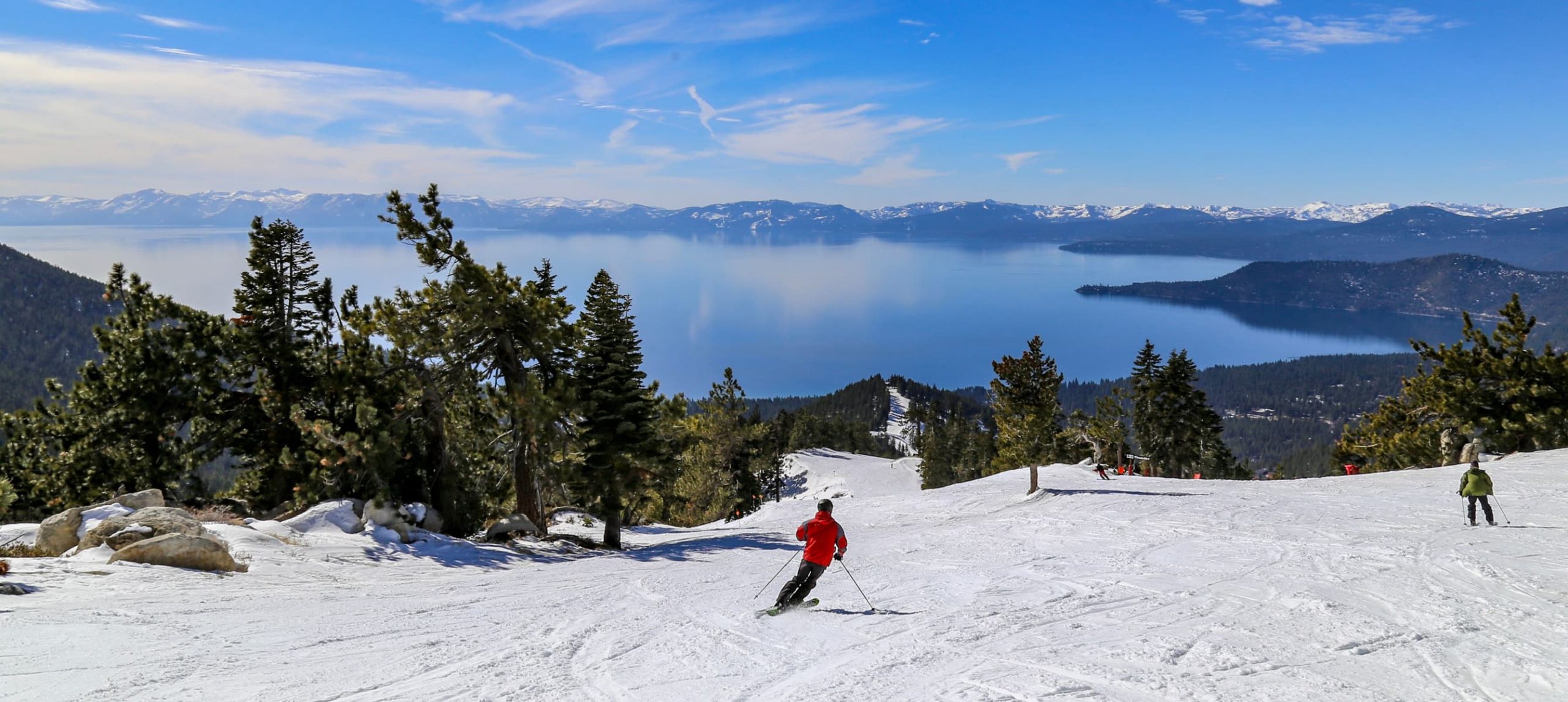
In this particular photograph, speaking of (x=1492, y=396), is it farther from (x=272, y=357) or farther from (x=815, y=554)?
(x=272, y=357)

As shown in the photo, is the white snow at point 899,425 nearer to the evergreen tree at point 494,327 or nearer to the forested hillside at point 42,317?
the evergreen tree at point 494,327

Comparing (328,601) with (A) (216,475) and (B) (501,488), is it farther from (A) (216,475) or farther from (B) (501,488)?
(A) (216,475)

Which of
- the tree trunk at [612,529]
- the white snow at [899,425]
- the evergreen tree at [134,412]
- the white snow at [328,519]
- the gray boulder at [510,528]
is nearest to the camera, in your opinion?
the white snow at [328,519]

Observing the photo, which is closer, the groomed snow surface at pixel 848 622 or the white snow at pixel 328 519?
the groomed snow surface at pixel 848 622

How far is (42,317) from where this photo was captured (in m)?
176

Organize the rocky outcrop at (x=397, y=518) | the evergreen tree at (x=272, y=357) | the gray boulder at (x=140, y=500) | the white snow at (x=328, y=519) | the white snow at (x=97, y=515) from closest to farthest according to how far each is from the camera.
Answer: the white snow at (x=97, y=515) → the gray boulder at (x=140, y=500) → the white snow at (x=328, y=519) → the rocky outcrop at (x=397, y=518) → the evergreen tree at (x=272, y=357)

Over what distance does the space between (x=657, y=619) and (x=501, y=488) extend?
1320 cm

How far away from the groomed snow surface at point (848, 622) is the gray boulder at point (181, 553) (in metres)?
0.31

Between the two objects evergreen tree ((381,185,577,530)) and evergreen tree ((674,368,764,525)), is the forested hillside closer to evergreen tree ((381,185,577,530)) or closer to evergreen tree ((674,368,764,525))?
evergreen tree ((674,368,764,525))

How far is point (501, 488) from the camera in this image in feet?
68.9

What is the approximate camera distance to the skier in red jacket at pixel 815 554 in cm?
945

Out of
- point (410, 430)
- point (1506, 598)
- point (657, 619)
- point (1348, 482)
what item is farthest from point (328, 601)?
point (1348, 482)

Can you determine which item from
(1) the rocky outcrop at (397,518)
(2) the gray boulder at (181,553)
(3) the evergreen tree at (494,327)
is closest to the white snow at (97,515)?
(2) the gray boulder at (181,553)

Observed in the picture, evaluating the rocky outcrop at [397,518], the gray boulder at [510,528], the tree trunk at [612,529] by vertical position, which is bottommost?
the tree trunk at [612,529]
